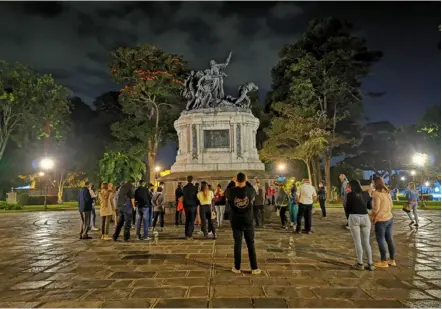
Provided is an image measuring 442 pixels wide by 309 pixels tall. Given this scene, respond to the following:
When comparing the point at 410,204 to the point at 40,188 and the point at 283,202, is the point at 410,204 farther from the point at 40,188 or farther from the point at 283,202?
the point at 40,188

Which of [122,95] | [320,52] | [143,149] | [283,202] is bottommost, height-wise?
[283,202]

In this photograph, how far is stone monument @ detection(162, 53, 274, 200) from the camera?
1783 centimetres

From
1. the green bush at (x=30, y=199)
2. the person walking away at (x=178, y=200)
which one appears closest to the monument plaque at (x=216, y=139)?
the person walking away at (x=178, y=200)

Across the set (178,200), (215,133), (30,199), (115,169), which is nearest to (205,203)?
(178,200)

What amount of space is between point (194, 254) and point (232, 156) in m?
9.66

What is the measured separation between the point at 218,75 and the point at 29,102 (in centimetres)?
2064

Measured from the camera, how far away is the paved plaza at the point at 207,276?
5273 millimetres

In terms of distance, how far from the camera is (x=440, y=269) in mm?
7105

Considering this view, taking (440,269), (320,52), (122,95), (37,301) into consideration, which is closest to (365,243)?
(440,269)

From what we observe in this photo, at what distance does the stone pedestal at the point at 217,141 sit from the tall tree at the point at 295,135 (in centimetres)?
1510

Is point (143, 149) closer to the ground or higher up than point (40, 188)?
higher up

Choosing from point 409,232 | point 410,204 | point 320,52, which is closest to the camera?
point 409,232

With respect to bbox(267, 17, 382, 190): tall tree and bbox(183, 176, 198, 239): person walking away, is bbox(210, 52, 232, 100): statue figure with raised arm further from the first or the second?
bbox(267, 17, 382, 190): tall tree

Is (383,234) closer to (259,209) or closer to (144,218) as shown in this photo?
(259,209)
